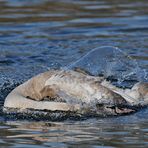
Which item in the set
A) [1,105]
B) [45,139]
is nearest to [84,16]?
[1,105]

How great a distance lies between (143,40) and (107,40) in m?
0.55

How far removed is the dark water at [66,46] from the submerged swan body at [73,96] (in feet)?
0.57

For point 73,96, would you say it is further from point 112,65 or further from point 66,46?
point 66,46

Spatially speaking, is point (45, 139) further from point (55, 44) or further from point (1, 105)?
point (55, 44)

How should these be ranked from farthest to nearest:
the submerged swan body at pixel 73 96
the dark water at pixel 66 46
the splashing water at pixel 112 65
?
the splashing water at pixel 112 65 < the submerged swan body at pixel 73 96 < the dark water at pixel 66 46

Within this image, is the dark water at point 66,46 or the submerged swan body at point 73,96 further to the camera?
the submerged swan body at point 73,96

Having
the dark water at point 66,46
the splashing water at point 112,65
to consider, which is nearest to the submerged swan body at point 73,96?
the dark water at point 66,46

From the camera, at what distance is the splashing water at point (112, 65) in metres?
8.74

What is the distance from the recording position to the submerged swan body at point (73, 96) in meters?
7.09

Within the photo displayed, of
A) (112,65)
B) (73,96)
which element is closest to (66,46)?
(112,65)

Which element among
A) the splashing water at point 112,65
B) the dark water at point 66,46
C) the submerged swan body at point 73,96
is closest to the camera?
the dark water at point 66,46

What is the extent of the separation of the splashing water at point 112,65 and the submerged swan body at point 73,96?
1.09m

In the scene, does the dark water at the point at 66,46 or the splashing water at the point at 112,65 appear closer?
the dark water at the point at 66,46

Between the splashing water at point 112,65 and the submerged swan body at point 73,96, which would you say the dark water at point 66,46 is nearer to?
the splashing water at point 112,65
